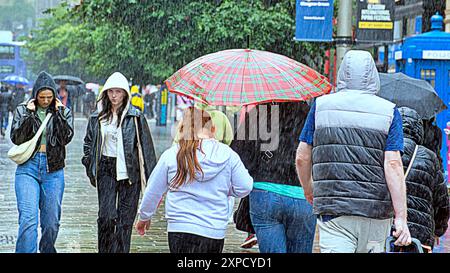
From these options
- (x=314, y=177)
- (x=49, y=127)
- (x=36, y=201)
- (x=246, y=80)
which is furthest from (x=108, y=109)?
(x=314, y=177)

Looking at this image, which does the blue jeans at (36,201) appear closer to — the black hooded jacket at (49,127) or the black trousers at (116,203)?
the black hooded jacket at (49,127)

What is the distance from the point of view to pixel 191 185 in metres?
5.69

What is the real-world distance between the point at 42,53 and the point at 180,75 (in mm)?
79234

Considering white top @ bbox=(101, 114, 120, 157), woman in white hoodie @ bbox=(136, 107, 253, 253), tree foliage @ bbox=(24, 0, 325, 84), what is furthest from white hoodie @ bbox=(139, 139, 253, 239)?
tree foliage @ bbox=(24, 0, 325, 84)

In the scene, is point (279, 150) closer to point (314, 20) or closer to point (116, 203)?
point (116, 203)

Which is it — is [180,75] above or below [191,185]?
above

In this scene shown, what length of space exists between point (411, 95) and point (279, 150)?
1.46 metres

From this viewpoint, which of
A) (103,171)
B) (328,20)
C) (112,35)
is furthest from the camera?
(112,35)

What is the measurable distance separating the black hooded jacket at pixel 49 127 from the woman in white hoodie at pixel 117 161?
1.02ft

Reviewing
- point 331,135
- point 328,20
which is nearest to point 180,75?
point 331,135

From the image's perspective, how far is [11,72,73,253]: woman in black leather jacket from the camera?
7.92 metres

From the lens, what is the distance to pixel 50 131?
320 inches

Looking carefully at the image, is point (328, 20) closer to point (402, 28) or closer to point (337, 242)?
point (337, 242)

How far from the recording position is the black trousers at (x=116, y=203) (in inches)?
308
